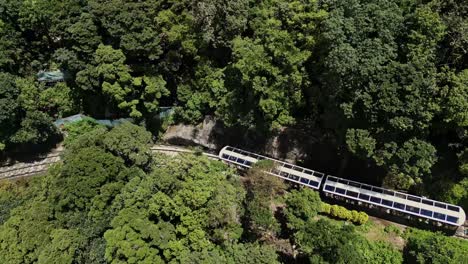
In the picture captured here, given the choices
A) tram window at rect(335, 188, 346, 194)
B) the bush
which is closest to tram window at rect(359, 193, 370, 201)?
the bush

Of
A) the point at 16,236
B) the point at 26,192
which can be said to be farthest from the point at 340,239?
the point at 26,192

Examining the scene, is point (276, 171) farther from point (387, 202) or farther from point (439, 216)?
point (439, 216)

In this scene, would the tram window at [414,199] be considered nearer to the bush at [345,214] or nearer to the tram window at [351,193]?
the bush at [345,214]

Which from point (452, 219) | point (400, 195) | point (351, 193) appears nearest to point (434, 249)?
point (452, 219)

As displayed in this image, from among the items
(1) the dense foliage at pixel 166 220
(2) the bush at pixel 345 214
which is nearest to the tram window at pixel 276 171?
(1) the dense foliage at pixel 166 220

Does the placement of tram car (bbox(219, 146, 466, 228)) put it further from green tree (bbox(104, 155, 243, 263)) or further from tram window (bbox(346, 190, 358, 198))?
green tree (bbox(104, 155, 243, 263))
